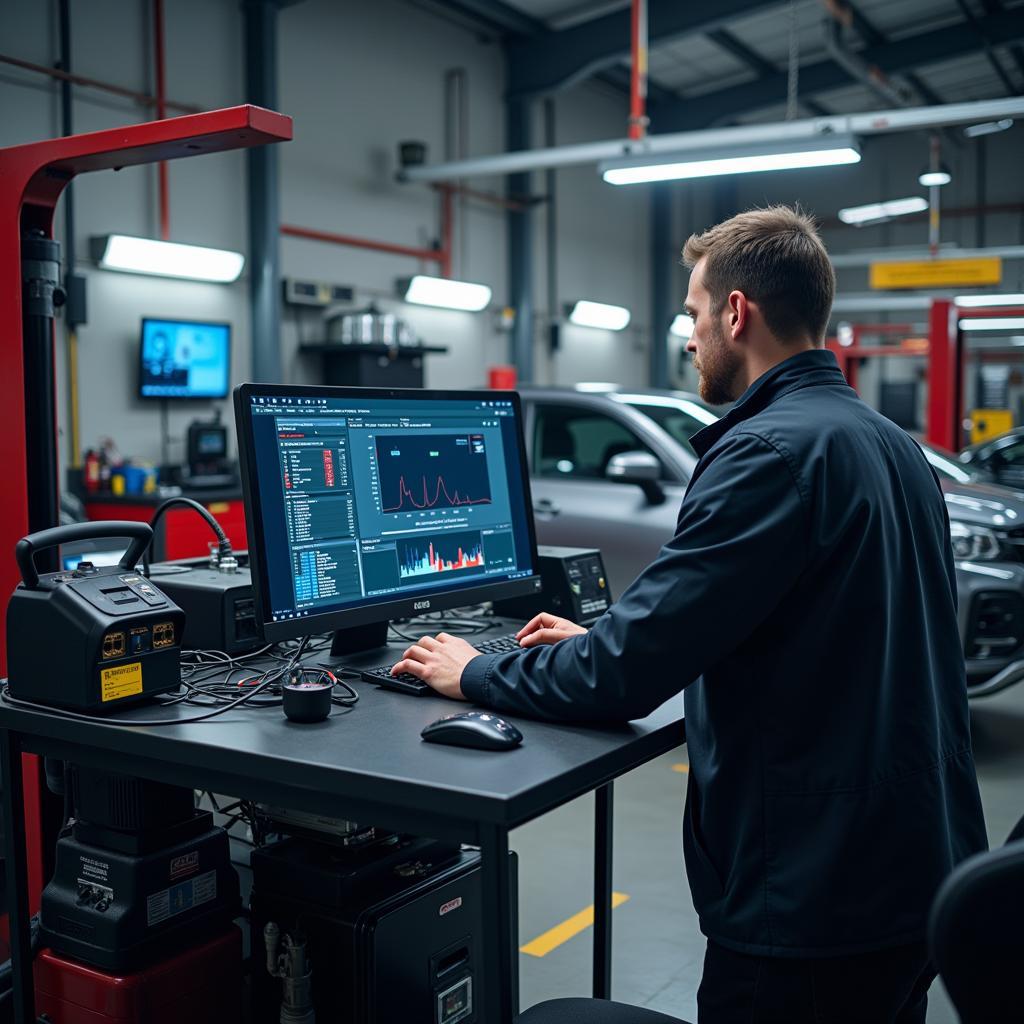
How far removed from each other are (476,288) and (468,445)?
23.6 ft

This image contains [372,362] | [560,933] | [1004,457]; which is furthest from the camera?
[1004,457]

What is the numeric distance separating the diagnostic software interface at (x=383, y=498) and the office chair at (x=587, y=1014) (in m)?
0.73

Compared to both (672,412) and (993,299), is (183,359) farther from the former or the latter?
(993,299)

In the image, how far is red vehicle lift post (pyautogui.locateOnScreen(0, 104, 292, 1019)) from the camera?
2.21 metres

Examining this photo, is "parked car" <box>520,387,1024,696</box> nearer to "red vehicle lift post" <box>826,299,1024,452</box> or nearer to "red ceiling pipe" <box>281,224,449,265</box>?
"red ceiling pipe" <box>281,224,449,265</box>

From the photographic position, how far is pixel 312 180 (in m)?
8.16

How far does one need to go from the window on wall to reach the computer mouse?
12.0ft

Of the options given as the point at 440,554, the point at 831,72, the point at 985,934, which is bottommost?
the point at 985,934

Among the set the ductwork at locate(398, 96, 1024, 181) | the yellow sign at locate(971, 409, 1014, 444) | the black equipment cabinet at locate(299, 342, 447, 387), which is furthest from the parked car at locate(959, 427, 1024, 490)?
the black equipment cabinet at locate(299, 342, 447, 387)

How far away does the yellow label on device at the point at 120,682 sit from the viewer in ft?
5.61

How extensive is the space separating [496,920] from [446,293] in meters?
7.94

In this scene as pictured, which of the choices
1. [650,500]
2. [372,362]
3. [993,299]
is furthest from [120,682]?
[993,299]

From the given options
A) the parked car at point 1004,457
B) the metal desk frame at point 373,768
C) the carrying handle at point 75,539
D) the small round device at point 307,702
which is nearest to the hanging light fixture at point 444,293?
the parked car at point 1004,457

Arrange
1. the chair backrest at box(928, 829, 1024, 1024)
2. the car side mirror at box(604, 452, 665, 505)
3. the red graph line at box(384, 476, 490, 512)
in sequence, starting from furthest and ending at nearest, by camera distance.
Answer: the car side mirror at box(604, 452, 665, 505) < the red graph line at box(384, 476, 490, 512) < the chair backrest at box(928, 829, 1024, 1024)
